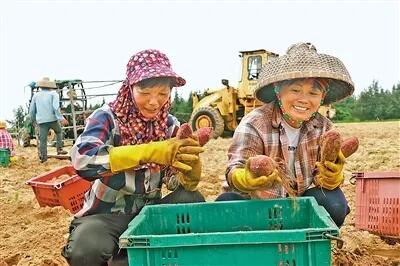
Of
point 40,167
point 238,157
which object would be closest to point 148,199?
point 238,157

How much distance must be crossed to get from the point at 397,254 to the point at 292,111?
1.22 m

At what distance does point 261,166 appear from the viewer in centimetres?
225

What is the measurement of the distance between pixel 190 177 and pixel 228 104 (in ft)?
40.9

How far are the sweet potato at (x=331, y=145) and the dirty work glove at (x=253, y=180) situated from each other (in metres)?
0.22

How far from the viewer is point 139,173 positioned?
2.67 m

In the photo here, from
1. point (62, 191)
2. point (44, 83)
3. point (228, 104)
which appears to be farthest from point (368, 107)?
point (62, 191)

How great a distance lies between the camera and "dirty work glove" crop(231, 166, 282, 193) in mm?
2279

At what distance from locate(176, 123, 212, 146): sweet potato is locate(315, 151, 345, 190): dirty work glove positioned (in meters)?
0.48

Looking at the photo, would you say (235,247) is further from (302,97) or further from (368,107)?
(368,107)

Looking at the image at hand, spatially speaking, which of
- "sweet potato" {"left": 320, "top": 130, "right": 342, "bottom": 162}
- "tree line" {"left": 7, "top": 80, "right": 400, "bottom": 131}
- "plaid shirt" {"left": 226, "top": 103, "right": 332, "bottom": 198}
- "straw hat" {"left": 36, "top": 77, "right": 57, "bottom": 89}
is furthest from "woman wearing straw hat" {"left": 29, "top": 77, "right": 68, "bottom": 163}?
"tree line" {"left": 7, "top": 80, "right": 400, "bottom": 131}

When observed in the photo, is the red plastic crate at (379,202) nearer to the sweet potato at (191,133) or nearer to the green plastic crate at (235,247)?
the sweet potato at (191,133)

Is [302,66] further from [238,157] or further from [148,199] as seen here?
[148,199]

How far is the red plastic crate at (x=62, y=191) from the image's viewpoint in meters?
4.88

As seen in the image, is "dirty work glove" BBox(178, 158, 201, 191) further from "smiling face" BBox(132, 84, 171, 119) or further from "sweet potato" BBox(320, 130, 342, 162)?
"sweet potato" BBox(320, 130, 342, 162)
